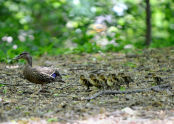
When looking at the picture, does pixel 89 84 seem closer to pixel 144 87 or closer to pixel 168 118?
pixel 144 87

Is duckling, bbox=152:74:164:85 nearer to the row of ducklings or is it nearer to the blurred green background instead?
the row of ducklings

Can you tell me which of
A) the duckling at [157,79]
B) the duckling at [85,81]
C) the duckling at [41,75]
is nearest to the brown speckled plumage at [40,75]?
the duckling at [41,75]

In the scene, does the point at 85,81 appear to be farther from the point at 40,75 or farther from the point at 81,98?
the point at 40,75

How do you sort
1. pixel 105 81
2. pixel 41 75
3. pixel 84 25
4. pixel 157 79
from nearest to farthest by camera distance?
pixel 105 81, pixel 157 79, pixel 41 75, pixel 84 25

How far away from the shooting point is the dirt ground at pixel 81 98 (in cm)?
450

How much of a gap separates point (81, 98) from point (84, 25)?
22.8 ft

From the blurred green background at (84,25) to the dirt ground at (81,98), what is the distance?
1874mm

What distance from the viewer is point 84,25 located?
1204 centimetres

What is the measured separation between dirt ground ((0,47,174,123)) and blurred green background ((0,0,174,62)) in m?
1.87

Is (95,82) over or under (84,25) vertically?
under

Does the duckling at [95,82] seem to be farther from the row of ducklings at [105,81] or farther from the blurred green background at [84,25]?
the blurred green background at [84,25]

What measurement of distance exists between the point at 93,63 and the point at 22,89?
285 cm

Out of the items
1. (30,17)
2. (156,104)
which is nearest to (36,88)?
(156,104)

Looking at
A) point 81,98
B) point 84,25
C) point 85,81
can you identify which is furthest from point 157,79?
A: point 84,25
